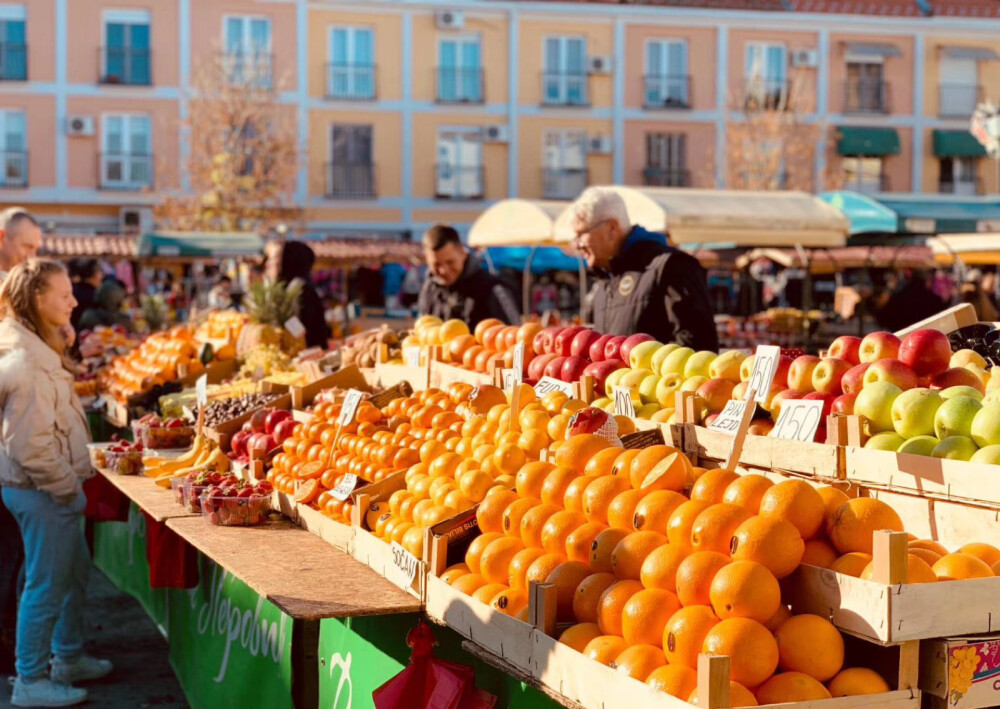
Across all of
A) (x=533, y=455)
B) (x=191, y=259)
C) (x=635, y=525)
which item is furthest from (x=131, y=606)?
(x=191, y=259)

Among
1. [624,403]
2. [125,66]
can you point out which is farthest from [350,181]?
[624,403]

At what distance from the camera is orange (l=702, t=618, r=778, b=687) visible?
208 cm

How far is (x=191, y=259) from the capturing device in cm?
1952

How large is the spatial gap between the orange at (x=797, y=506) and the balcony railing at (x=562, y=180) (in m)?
28.4

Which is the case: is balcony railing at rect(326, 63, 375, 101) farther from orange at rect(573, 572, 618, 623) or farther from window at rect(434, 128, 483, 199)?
orange at rect(573, 572, 618, 623)

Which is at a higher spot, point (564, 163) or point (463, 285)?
point (564, 163)

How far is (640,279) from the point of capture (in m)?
5.19

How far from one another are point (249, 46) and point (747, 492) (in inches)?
1107

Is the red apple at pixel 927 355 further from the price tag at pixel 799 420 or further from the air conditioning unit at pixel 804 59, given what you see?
the air conditioning unit at pixel 804 59

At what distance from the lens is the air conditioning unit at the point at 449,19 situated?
29531 millimetres

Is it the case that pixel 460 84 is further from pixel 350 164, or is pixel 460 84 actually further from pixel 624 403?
pixel 624 403

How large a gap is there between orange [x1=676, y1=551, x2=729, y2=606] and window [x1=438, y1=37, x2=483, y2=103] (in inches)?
1123

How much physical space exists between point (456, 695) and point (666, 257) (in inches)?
110

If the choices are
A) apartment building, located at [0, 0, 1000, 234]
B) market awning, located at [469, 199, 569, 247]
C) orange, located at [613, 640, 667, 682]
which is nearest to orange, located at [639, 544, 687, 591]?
orange, located at [613, 640, 667, 682]
